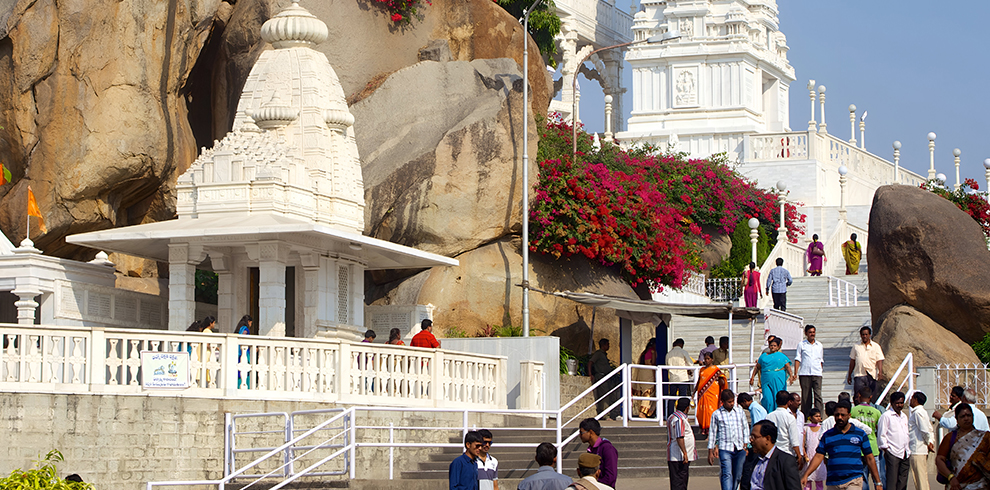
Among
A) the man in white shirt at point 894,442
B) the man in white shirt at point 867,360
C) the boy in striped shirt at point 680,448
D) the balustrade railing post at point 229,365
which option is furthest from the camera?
the man in white shirt at point 867,360

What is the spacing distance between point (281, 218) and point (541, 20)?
17.6 m

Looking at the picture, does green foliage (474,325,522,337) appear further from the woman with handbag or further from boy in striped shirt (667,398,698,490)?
the woman with handbag

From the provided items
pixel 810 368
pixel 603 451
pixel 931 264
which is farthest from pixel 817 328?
pixel 603 451

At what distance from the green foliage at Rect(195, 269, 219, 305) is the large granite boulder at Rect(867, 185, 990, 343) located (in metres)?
12.7

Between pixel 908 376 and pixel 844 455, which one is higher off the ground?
pixel 908 376

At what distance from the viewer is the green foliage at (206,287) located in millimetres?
29062

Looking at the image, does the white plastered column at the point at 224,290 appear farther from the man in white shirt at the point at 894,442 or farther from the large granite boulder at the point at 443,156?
the man in white shirt at the point at 894,442

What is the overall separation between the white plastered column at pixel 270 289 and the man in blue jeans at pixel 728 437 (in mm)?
8467

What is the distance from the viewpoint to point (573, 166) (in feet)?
102

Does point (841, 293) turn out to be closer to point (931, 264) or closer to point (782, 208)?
point (782, 208)

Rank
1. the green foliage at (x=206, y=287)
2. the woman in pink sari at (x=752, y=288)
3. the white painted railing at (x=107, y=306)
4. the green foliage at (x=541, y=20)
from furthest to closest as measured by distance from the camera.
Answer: the green foliage at (x=541, y=20) → the woman in pink sari at (x=752, y=288) → the green foliage at (x=206, y=287) → the white painted railing at (x=107, y=306)

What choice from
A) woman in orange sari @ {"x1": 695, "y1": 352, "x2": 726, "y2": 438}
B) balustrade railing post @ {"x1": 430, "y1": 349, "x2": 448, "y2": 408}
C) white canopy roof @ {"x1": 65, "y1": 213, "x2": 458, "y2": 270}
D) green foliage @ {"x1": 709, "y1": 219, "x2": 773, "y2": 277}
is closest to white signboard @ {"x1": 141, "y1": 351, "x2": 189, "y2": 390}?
white canopy roof @ {"x1": 65, "y1": 213, "x2": 458, "y2": 270}

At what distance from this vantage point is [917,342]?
2559 centimetres

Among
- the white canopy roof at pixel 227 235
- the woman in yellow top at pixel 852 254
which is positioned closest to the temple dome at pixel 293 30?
the white canopy roof at pixel 227 235
